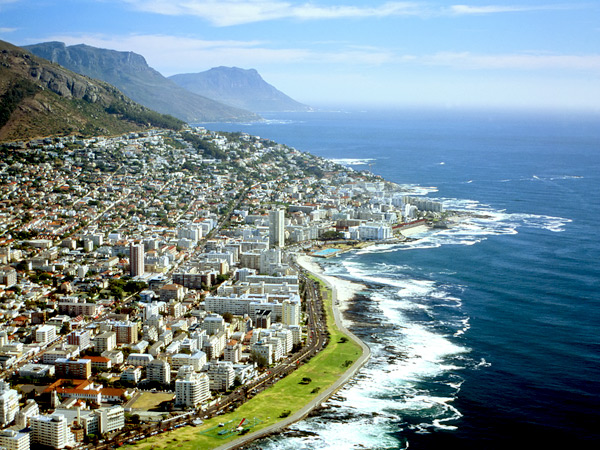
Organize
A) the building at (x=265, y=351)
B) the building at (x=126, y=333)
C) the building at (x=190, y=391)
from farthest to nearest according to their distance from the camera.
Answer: the building at (x=126, y=333)
the building at (x=265, y=351)
the building at (x=190, y=391)

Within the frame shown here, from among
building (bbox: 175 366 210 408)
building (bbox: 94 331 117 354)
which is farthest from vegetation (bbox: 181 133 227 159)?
building (bbox: 175 366 210 408)

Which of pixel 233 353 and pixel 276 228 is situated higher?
pixel 276 228

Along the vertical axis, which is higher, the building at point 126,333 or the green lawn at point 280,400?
the building at point 126,333

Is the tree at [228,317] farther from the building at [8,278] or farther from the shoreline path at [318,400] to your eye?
the building at [8,278]

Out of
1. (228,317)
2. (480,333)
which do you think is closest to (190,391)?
(228,317)

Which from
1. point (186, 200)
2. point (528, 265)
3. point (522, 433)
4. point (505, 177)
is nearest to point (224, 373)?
point (522, 433)

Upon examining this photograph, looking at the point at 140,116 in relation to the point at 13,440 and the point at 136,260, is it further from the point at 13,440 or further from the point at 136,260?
→ the point at 13,440

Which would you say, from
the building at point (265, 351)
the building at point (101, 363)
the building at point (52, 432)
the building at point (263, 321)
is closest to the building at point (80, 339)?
the building at point (101, 363)
